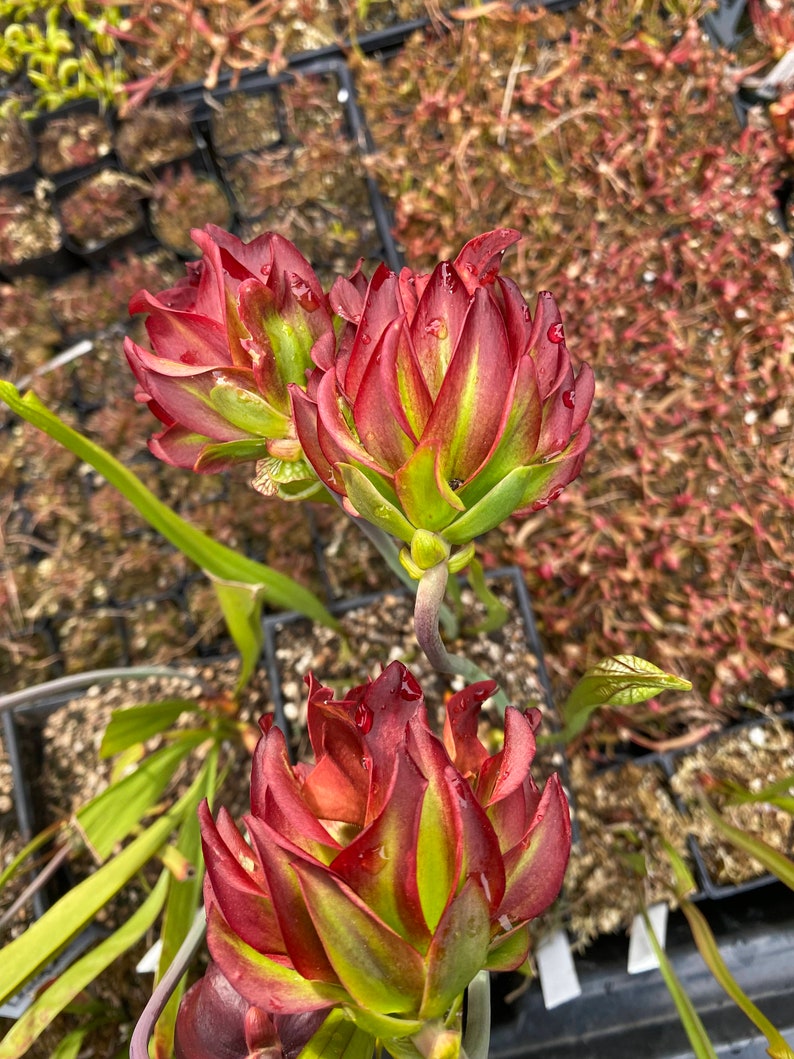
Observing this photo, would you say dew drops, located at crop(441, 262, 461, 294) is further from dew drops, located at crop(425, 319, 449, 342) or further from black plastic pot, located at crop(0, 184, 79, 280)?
black plastic pot, located at crop(0, 184, 79, 280)

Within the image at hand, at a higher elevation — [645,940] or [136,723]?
[136,723]

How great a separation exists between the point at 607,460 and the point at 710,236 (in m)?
0.44

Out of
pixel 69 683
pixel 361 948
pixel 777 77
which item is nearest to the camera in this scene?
pixel 361 948

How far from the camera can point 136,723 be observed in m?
0.76

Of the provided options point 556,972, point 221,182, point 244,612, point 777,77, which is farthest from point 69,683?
point 777,77

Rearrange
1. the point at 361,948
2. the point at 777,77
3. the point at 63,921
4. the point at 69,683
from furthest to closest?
the point at 777,77, the point at 69,683, the point at 63,921, the point at 361,948

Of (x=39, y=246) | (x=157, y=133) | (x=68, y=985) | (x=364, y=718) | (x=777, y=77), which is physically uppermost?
(x=157, y=133)

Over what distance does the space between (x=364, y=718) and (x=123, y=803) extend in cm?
50

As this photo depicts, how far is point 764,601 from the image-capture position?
1.07 m

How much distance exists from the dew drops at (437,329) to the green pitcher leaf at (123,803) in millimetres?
604

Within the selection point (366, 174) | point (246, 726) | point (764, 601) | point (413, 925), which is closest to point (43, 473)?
point (246, 726)

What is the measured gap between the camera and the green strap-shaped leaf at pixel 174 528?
56cm

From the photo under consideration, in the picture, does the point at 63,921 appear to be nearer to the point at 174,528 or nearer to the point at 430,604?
the point at 174,528

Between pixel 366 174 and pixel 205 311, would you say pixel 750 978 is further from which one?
pixel 366 174
